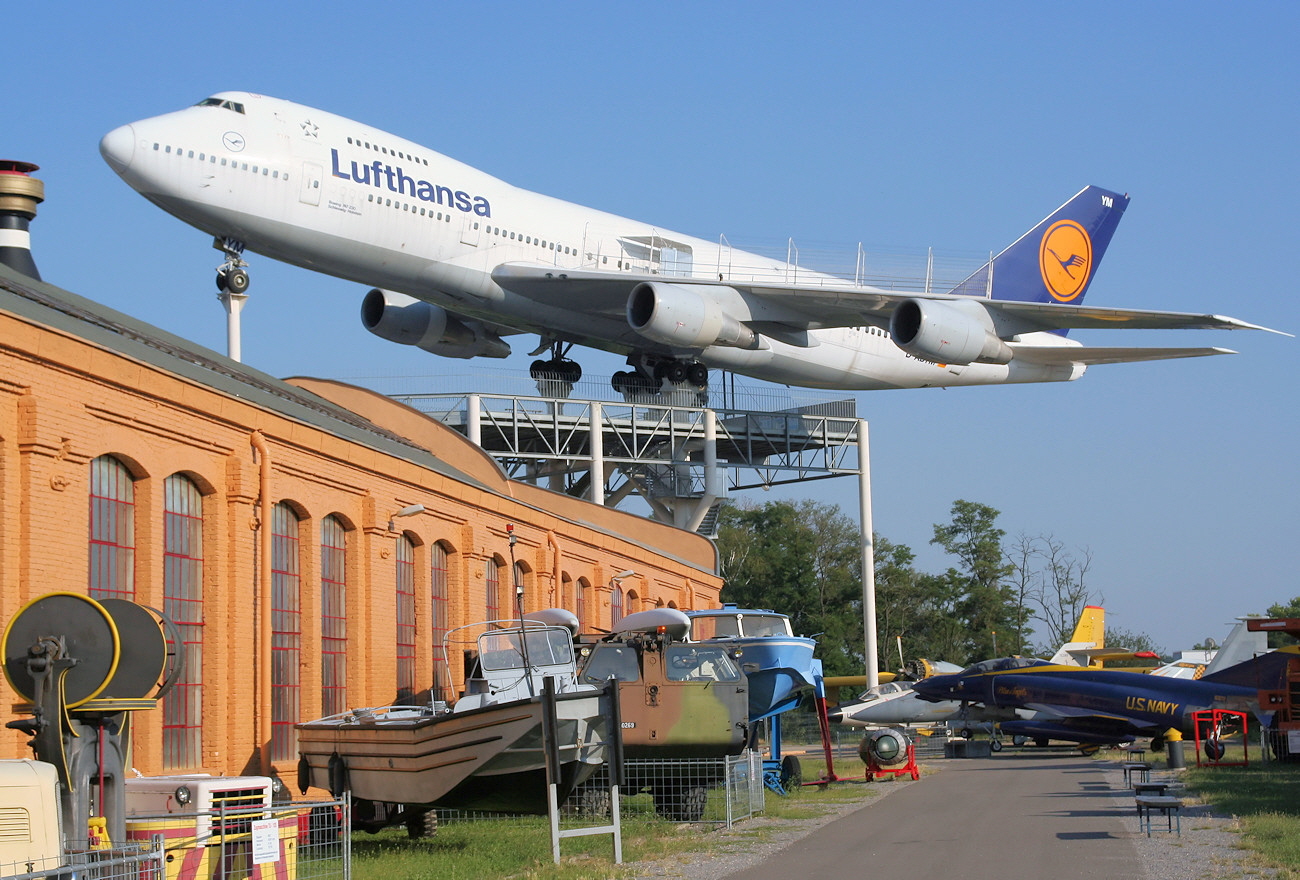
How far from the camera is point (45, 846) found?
24.8 feet

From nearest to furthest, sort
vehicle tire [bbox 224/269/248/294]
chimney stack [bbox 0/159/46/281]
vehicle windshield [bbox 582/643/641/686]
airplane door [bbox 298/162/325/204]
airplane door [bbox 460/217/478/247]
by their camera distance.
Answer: vehicle windshield [bbox 582/643/641/686] < chimney stack [bbox 0/159/46/281] < vehicle tire [bbox 224/269/248/294] < airplane door [bbox 298/162/325/204] < airplane door [bbox 460/217/478/247]

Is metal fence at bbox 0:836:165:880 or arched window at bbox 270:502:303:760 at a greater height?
arched window at bbox 270:502:303:760

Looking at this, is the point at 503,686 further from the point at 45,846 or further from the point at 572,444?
the point at 572,444

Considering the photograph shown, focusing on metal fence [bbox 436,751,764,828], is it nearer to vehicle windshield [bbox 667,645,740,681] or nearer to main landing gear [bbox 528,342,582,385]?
vehicle windshield [bbox 667,645,740,681]

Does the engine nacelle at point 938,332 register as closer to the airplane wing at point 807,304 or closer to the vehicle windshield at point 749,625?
the airplane wing at point 807,304

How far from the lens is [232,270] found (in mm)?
30594

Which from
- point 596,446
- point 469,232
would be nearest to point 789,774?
point 469,232

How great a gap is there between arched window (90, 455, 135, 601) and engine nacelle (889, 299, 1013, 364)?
24617 millimetres

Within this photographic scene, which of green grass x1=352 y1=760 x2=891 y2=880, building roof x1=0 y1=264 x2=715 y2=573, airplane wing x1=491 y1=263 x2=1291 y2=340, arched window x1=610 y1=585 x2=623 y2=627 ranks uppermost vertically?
airplane wing x1=491 y1=263 x2=1291 y2=340

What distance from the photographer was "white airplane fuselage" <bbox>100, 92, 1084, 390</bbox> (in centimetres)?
2991

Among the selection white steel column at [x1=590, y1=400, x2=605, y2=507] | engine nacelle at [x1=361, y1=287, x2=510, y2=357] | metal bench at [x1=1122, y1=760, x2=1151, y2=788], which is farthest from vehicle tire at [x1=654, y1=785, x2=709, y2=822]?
white steel column at [x1=590, y1=400, x2=605, y2=507]

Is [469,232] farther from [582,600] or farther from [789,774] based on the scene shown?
[789,774]

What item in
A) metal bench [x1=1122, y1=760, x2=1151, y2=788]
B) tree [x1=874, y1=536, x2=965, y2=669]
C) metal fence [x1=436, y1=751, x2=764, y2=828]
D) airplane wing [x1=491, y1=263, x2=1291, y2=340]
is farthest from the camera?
tree [x1=874, y1=536, x2=965, y2=669]

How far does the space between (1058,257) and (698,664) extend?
1620 inches
